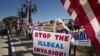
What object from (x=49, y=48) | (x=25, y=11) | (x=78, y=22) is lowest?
(x=49, y=48)

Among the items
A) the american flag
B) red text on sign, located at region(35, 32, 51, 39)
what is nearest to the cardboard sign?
red text on sign, located at region(35, 32, 51, 39)

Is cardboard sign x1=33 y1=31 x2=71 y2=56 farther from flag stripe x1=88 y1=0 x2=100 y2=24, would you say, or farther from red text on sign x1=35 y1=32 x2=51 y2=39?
flag stripe x1=88 y1=0 x2=100 y2=24

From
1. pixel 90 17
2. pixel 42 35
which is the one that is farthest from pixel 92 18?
pixel 42 35

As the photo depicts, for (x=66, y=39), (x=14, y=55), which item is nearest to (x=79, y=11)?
(x=66, y=39)

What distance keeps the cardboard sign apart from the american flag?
119 cm

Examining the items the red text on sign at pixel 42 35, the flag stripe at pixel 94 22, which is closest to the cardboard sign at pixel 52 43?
the red text on sign at pixel 42 35

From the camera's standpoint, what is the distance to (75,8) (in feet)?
9.37

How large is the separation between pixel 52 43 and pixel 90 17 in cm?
158

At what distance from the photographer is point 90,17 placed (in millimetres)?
2662

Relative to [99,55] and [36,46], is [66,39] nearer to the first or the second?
[36,46]

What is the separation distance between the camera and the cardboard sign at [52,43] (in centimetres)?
400

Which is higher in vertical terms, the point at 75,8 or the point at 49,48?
the point at 75,8

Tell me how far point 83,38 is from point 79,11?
4746mm

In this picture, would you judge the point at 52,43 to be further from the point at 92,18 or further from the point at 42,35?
the point at 92,18
